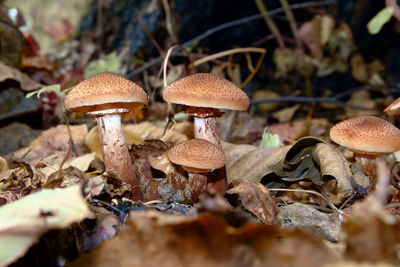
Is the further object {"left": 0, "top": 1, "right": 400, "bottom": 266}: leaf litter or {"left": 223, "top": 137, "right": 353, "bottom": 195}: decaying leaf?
{"left": 223, "top": 137, "right": 353, "bottom": 195}: decaying leaf

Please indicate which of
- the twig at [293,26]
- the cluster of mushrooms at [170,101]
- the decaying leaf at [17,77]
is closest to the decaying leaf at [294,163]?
the cluster of mushrooms at [170,101]

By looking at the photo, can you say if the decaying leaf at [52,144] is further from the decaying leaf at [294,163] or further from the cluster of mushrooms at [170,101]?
the decaying leaf at [294,163]

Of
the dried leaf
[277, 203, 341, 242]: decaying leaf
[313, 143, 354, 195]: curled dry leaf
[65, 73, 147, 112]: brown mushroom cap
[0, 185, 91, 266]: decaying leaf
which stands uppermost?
[65, 73, 147, 112]: brown mushroom cap

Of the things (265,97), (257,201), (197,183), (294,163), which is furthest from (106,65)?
(257,201)

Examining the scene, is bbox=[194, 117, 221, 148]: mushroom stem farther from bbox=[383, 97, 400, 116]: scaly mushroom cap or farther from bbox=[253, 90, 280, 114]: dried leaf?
bbox=[253, 90, 280, 114]: dried leaf

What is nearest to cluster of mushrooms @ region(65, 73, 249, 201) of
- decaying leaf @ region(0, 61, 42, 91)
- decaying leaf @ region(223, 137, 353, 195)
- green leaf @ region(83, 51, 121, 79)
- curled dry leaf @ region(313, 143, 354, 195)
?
decaying leaf @ region(223, 137, 353, 195)

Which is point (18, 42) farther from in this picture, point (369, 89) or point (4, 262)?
point (369, 89)
